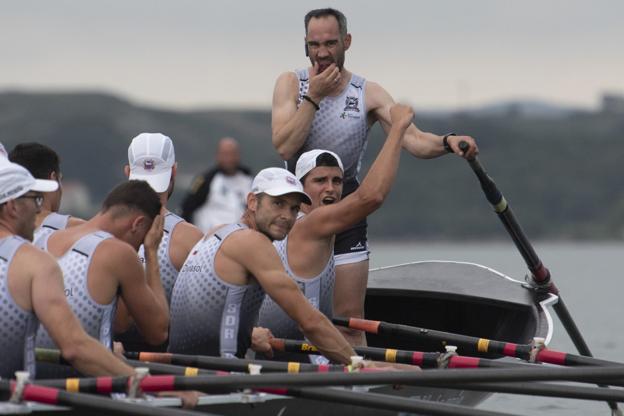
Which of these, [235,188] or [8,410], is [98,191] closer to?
[235,188]

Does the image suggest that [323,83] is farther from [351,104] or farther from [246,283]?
[246,283]

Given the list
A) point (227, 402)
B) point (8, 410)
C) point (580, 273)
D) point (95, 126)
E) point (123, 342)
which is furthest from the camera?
point (95, 126)

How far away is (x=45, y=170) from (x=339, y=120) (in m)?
2.49

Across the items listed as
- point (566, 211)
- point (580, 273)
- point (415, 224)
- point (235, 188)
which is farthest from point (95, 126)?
point (235, 188)

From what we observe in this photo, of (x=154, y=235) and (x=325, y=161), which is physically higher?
(x=325, y=161)

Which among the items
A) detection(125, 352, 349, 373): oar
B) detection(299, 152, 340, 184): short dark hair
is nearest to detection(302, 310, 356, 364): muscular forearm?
detection(125, 352, 349, 373): oar

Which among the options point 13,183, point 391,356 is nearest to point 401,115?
point 391,356

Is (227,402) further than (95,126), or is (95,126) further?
(95,126)

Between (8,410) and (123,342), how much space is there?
2.64 meters

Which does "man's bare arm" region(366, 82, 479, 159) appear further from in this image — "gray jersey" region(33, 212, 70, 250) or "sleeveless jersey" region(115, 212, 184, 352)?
"gray jersey" region(33, 212, 70, 250)

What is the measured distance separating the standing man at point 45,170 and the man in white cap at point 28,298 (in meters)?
1.47

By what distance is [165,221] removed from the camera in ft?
33.0

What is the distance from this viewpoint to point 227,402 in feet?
27.2

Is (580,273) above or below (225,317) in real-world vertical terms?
below
